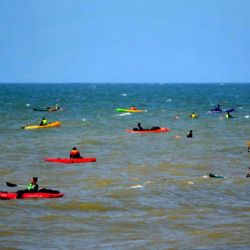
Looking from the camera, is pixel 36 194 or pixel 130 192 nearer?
pixel 36 194

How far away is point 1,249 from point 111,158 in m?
25.6

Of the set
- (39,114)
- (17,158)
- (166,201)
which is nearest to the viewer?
(166,201)

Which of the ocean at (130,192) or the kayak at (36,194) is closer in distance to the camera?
the ocean at (130,192)

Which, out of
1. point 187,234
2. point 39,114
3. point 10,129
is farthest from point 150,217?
point 39,114

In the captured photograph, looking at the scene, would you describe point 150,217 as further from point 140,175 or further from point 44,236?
point 140,175

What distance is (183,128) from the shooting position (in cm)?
7544

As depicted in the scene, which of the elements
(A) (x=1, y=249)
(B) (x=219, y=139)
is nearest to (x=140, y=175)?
(A) (x=1, y=249)

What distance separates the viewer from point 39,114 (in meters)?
101

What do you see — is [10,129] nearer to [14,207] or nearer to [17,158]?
[17,158]

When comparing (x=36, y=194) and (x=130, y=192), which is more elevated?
(x=36, y=194)

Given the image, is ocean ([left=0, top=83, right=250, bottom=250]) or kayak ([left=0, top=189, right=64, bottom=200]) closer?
ocean ([left=0, top=83, right=250, bottom=250])

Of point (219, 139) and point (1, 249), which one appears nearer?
point (1, 249)

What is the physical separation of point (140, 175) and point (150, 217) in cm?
1176

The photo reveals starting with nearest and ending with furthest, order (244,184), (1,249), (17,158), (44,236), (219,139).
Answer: (1,249)
(44,236)
(244,184)
(17,158)
(219,139)
